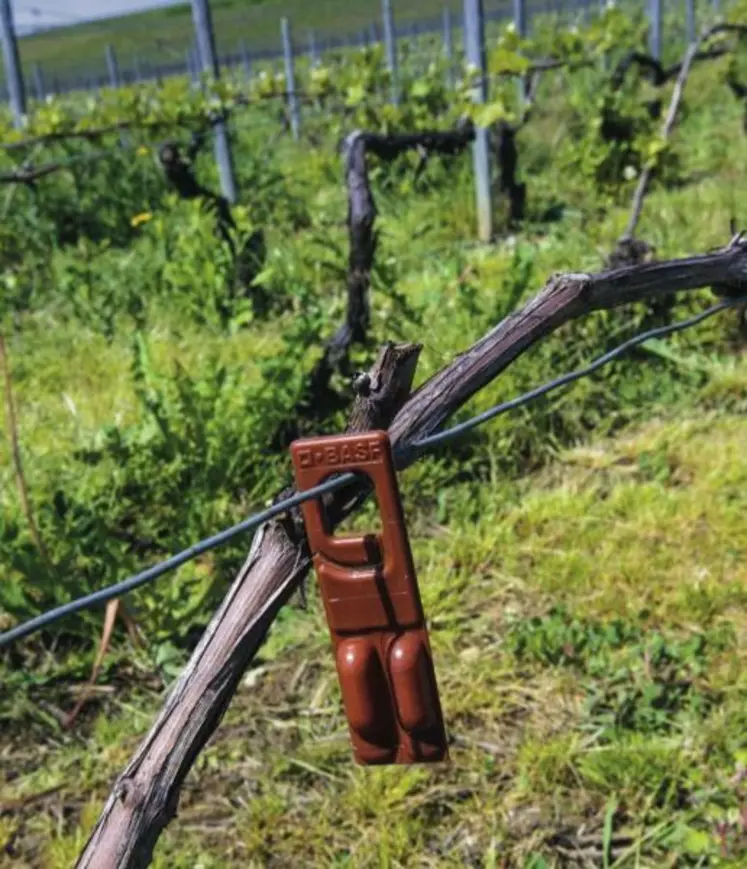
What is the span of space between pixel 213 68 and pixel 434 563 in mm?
4011

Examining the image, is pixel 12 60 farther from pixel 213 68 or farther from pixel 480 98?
pixel 480 98

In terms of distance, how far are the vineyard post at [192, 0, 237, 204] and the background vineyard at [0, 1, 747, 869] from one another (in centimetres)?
79

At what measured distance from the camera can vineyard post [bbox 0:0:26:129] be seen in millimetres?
7144

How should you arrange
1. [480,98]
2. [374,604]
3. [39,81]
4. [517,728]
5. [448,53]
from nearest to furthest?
[374,604]
[517,728]
[480,98]
[448,53]
[39,81]

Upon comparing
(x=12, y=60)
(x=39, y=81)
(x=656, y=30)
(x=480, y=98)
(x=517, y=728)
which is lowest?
(x=517, y=728)

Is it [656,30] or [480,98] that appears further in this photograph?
[656,30]

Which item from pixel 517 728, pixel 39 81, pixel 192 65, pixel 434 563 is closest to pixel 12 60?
pixel 434 563

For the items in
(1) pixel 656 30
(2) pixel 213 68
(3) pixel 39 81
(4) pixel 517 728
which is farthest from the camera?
(3) pixel 39 81

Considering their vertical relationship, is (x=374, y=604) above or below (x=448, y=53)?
above

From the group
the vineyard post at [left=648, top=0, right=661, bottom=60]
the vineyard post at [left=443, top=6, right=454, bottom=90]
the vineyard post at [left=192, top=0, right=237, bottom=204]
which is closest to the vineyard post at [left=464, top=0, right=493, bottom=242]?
the vineyard post at [left=192, top=0, right=237, bottom=204]

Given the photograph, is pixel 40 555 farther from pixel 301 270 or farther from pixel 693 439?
pixel 301 270

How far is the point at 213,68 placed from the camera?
5.87m

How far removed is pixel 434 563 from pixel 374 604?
188cm

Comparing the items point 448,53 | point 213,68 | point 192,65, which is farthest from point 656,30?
point 192,65
